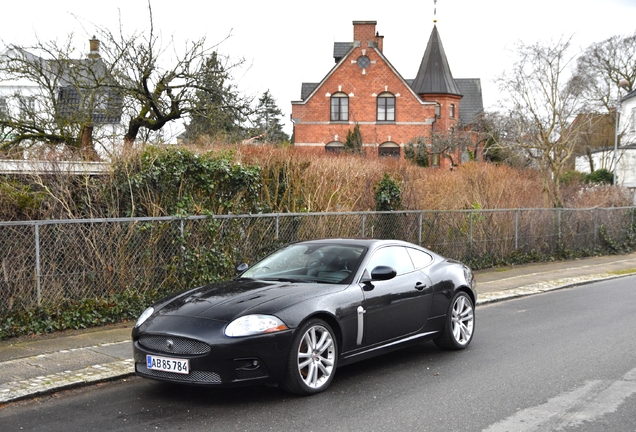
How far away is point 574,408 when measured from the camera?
5914mm

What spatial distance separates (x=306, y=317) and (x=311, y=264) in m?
1.31

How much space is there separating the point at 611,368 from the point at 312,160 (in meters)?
8.57

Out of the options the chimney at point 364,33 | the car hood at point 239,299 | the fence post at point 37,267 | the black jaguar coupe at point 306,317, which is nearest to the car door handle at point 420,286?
the black jaguar coupe at point 306,317

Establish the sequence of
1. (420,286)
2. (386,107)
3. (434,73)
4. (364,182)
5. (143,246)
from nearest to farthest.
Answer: (420,286), (143,246), (364,182), (386,107), (434,73)

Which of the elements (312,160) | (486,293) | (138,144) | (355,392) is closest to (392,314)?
(355,392)

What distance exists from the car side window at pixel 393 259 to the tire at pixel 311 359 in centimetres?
118

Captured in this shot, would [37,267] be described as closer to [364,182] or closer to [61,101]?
[364,182]

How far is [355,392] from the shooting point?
6.51 meters

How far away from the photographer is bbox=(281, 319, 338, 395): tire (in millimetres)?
6160

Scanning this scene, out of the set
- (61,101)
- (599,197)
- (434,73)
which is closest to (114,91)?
(61,101)

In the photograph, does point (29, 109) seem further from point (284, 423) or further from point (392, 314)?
point (284, 423)

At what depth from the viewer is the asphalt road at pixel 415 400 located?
553 centimetres

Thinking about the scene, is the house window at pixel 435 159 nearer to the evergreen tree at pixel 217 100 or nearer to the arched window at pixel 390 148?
the arched window at pixel 390 148

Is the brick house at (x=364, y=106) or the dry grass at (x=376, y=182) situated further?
the brick house at (x=364, y=106)
